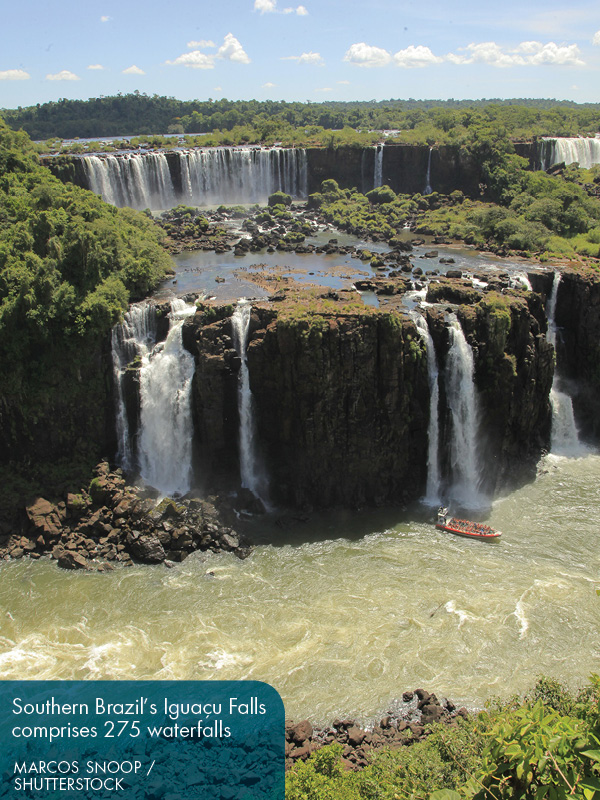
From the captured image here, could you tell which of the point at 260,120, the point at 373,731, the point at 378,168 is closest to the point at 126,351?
the point at 373,731

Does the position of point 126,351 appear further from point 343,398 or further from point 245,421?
point 343,398

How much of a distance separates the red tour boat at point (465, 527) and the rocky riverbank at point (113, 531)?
8791 millimetres

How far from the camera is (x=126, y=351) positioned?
32.1 meters

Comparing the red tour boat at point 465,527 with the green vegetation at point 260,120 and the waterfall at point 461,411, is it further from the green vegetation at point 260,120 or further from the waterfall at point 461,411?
the green vegetation at point 260,120

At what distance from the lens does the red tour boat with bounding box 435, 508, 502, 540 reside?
27453mm

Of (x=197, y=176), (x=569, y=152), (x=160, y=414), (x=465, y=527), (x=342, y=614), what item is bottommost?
(x=342, y=614)

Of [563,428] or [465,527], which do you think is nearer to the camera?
[465,527]

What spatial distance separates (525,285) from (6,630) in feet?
102

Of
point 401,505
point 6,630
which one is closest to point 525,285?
point 401,505

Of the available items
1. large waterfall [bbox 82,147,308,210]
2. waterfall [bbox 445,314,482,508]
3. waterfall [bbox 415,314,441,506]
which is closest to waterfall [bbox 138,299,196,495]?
waterfall [bbox 415,314,441,506]

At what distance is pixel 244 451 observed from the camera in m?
31.1

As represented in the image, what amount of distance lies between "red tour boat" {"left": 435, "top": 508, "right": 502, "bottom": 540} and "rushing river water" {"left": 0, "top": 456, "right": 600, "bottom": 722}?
40 centimetres
